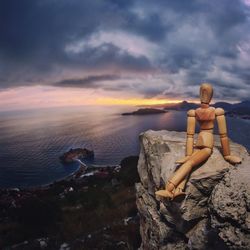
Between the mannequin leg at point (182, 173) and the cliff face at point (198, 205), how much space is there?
1.13 feet

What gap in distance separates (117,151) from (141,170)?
52.6 m

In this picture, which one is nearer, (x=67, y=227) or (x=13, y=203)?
(x=67, y=227)

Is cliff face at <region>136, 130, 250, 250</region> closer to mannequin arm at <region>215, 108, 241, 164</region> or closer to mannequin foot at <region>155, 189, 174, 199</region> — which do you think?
mannequin arm at <region>215, 108, 241, 164</region>

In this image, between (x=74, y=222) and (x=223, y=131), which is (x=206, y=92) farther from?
(x=74, y=222)

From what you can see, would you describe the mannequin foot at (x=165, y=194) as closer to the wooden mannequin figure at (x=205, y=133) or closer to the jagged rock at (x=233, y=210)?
the wooden mannequin figure at (x=205, y=133)

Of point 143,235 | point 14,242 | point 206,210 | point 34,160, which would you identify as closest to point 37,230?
point 14,242

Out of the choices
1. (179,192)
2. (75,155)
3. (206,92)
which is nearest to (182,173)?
(179,192)

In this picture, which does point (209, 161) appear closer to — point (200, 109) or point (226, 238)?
point (200, 109)

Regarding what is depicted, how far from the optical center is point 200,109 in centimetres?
864

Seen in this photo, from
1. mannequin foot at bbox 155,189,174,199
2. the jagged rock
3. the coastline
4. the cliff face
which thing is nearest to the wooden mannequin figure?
the cliff face

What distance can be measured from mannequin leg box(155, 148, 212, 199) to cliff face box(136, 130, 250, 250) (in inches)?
13.5

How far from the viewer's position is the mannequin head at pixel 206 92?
848 centimetres

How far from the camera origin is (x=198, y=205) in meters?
7.85

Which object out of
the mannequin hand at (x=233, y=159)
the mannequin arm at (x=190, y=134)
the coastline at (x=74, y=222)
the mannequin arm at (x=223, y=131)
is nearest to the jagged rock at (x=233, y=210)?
the mannequin hand at (x=233, y=159)
